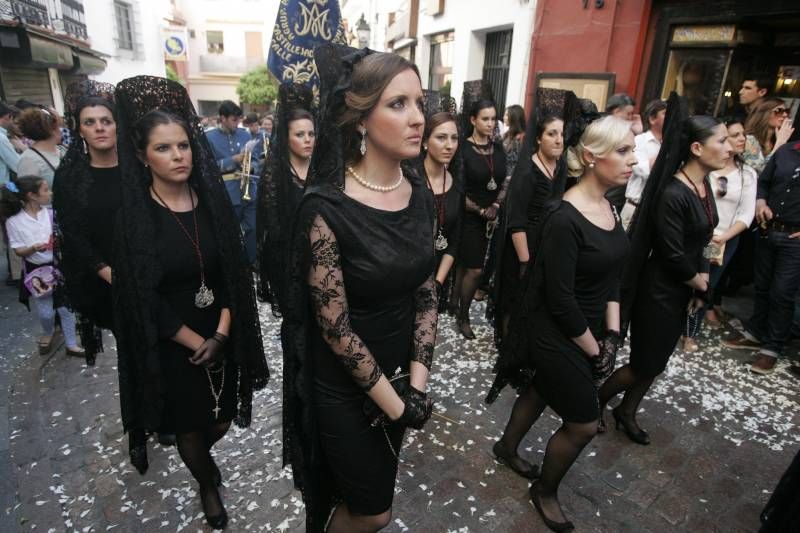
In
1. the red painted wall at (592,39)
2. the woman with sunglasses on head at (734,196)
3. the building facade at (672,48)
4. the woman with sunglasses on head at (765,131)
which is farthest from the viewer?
the red painted wall at (592,39)

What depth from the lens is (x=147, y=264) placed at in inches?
90.4

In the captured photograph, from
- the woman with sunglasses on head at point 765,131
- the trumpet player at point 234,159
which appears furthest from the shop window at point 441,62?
the woman with sunglasses on head at point 765,131

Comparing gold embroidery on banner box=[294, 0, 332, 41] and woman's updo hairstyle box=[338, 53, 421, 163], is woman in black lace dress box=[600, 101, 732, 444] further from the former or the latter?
gold embroidery on banner box=[294, 0, 332, 41]

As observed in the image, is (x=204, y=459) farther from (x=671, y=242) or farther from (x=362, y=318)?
(x=671, y=242)

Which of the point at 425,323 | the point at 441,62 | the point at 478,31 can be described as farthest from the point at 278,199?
the point at 441,62

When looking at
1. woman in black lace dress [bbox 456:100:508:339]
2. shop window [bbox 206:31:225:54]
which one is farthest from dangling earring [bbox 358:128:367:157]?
shop window [bbox 206:31:225:54]

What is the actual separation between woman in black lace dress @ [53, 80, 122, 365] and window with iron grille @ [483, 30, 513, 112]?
30.4 feet

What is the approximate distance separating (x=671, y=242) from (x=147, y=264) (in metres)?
3.26

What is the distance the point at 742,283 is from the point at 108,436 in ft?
26.2

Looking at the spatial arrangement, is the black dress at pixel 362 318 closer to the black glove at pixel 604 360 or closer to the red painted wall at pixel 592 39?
the black glove at pixel 604 360

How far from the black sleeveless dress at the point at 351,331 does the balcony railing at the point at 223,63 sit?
42160 mm

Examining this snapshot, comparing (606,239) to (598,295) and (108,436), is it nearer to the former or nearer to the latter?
(598,295)

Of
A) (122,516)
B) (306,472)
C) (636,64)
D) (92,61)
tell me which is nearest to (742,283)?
(636,64)

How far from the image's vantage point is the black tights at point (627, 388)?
138 inches
